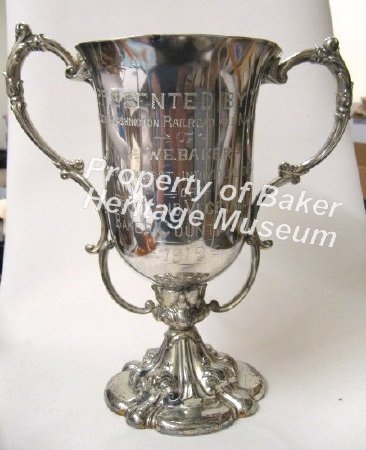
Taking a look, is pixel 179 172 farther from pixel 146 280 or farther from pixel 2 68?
pixel 2 68

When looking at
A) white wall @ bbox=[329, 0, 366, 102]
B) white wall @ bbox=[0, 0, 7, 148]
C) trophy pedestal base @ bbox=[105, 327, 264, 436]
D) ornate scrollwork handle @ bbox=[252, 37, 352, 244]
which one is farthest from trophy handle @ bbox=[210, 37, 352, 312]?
white wall @ bbox=[0, 0, 7, 148]

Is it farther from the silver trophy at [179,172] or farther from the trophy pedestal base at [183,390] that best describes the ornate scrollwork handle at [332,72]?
the trophy pedestal base at [183,390]

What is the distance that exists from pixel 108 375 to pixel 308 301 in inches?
17.3

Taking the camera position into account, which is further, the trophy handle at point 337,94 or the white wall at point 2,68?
the white wall at point 2,68

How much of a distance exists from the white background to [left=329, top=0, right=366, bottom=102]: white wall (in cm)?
70

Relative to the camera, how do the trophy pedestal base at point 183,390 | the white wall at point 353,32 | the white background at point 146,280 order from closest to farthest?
the trophy pedestal base at point 183,390 → the white background at point 146,280 → the white wall at point 353,32

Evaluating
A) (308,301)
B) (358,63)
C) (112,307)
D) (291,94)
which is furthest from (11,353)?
(358,63)

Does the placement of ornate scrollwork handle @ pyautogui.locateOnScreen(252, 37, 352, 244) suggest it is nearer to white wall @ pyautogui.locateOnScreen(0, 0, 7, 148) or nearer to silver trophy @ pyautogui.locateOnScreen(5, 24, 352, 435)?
silver trophy @ pyautogui.locateOnScreen(5, 24, 352, 435)

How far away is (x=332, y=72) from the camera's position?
0.75 meters

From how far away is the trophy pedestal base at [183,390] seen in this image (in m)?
0.78

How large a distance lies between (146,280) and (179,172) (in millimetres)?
501

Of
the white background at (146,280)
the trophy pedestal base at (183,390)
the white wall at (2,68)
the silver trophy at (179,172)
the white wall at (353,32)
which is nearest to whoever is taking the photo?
the silver trophy at (179,172)

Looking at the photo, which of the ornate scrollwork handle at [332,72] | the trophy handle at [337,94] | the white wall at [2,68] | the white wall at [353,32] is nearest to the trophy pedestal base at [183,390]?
the trophy handle at [337,94]

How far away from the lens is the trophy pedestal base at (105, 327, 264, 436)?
0.78m
